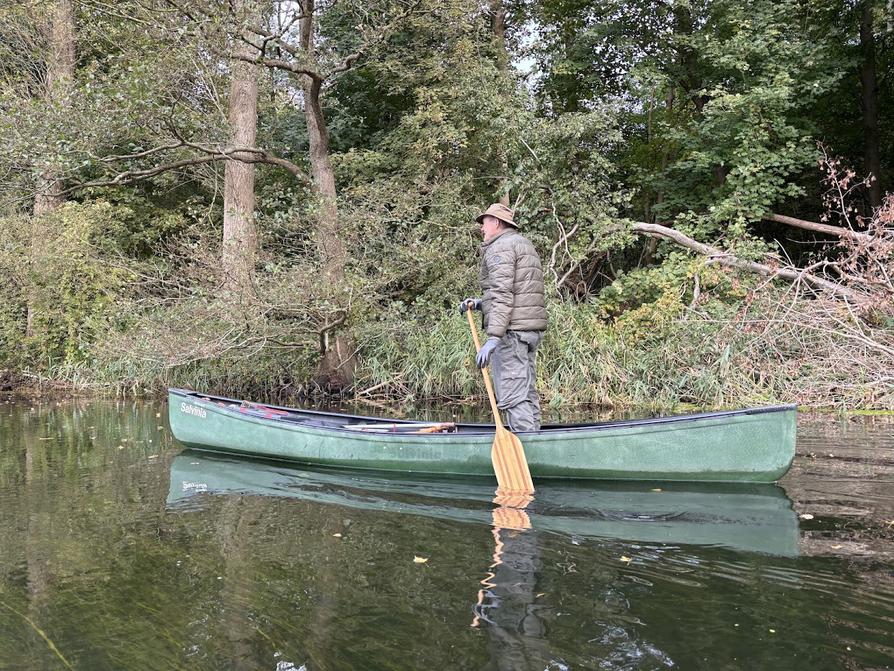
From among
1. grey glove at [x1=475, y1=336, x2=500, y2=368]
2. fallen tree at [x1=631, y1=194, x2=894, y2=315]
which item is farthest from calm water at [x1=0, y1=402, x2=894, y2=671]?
fallen tree at [x1=631, y1=194, x2=894, y2=315]

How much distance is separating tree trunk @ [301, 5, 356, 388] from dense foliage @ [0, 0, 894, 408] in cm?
6

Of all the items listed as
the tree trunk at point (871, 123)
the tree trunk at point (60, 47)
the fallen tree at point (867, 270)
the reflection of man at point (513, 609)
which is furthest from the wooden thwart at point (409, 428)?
the tree trunk at point (60, 47)

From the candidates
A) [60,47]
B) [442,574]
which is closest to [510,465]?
[442,574]

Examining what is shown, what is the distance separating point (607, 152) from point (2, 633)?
11.5 m

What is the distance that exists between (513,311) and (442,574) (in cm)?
237

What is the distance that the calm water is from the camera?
8.59ft

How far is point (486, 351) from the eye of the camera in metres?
5.06

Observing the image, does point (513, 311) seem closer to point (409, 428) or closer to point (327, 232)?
point (409, 428)

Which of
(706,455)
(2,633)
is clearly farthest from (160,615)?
(706,455)

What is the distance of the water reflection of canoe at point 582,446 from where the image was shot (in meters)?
4.75

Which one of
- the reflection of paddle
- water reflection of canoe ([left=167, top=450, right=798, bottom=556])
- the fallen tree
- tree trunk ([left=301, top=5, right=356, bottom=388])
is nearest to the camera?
the reflection of paddle

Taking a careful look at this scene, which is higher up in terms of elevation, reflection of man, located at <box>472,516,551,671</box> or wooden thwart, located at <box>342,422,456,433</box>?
wooden thwart, located at <box>342,422,456,433</box>

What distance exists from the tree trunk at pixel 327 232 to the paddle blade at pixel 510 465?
193 inches

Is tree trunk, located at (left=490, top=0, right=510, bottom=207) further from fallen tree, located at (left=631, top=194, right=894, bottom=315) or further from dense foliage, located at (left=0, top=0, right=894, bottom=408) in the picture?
fallen tree, located at (left=631, top=194, right=894, bottom=315)
